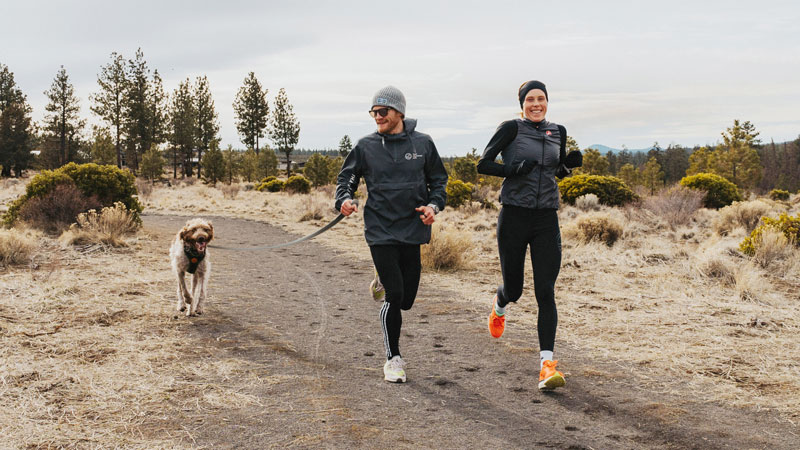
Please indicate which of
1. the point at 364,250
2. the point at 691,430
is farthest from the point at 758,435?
the point at 364,250

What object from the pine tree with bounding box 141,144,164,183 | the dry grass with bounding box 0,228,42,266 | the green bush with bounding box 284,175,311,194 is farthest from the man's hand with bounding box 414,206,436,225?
the pine tree with bounding box 141,144,164,183

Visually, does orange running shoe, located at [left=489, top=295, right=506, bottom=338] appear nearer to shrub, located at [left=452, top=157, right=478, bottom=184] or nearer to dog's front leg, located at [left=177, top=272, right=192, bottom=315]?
dog's front leg, located at [left=177, top=272, right=192, bottom=315]

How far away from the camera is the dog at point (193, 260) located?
5934 millimetres

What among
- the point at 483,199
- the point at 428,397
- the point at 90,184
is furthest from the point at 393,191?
the point at 483,199

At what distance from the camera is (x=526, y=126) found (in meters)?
4.17

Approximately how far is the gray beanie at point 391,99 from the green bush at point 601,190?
15.5 m

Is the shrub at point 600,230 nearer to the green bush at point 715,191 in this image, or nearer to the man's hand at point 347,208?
the green bush at point 715,191

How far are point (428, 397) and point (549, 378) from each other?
0.85 metres

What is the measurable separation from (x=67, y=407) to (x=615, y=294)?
20.1 feet

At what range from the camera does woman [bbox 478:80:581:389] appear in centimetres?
405

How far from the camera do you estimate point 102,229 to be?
35.5ft

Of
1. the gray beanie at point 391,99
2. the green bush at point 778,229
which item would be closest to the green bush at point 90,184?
the gray beanie at point 391,99

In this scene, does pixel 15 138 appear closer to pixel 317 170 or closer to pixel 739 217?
pixel 317 170

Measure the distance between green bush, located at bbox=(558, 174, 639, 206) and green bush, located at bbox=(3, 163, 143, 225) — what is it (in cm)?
1294
